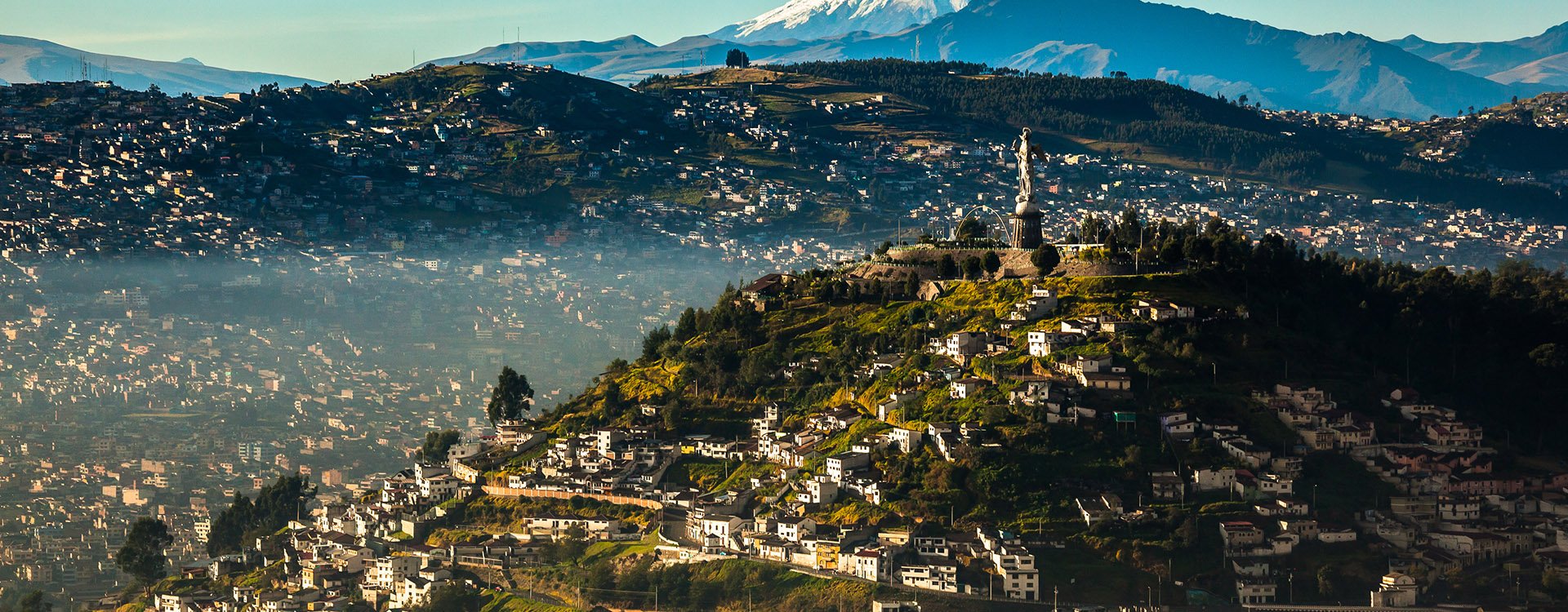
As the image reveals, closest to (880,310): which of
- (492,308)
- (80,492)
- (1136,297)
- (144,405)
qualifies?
(1136,297)

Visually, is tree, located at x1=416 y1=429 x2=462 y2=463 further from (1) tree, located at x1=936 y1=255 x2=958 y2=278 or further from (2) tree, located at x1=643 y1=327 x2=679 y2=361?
(1) tree, located at x1=936 y1=255 x2=958 y2=278

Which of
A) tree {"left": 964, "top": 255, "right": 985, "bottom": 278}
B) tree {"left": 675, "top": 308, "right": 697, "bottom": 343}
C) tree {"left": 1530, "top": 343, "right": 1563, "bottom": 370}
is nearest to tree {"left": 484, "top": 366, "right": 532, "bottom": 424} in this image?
tree {"left": 675, "top": 308, "right": 697, "bottom": 343}

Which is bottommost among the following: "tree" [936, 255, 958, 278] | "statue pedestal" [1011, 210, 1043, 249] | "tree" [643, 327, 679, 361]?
"tree" [643, 327, 679, 361]

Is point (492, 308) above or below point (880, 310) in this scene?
below

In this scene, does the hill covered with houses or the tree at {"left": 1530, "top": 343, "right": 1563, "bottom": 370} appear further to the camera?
the tree at {"left": 1530, "top": 343, "right": 1563, "bottom": 370}

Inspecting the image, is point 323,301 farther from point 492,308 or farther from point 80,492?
point 80,492
